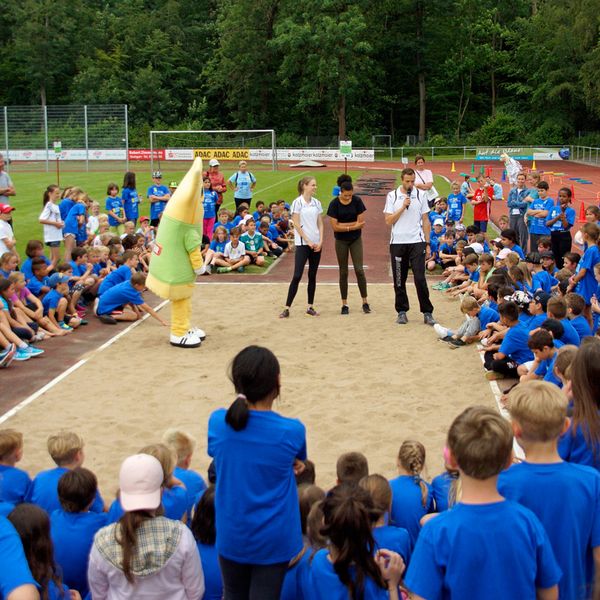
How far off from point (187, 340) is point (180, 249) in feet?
4.27

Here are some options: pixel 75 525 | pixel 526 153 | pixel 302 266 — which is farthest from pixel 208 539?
pixel 526 153

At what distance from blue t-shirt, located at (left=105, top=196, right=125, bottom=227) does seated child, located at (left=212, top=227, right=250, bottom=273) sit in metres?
3.29

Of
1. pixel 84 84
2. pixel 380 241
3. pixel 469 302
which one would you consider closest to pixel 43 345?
pixel 469 302

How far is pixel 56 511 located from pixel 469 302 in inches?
298

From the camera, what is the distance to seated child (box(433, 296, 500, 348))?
11.6m

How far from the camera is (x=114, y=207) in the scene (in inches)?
774

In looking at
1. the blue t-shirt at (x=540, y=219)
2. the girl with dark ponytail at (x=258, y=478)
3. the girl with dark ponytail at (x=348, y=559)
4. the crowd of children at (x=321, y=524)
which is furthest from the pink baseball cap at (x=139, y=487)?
the blue t-shirt at (x=540, y=219)

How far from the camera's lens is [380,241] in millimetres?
22125

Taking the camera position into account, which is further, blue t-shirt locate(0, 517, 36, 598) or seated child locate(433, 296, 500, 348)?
seated child locate(433, 296, 500, 348)

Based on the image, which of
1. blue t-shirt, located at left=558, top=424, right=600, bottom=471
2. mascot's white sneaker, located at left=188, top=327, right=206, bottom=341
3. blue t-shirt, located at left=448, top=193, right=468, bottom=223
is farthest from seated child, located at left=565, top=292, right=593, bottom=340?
blue t-shirt, located at left=448, top=193, right=468, bottom=223

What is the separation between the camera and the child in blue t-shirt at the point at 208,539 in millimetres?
4992

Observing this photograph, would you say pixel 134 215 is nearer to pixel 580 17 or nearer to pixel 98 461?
pixel 98 461

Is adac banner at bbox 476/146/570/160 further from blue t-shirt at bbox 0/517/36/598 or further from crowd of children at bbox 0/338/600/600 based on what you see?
blue t-shirt at bbox 0/517/36/598

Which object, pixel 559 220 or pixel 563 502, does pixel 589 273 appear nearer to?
pixel 559 220
